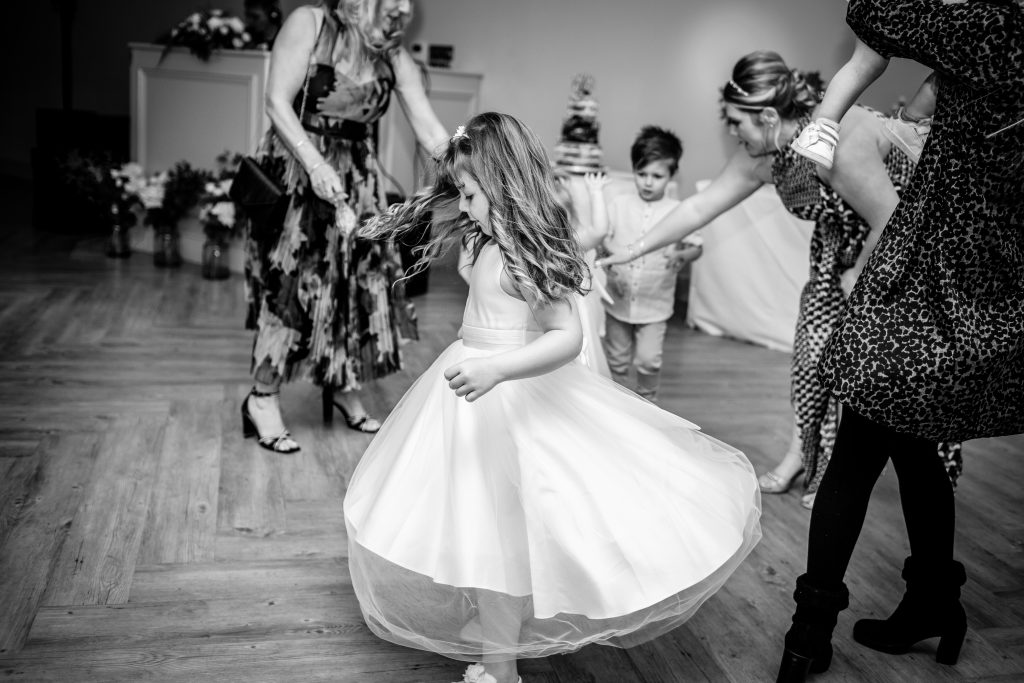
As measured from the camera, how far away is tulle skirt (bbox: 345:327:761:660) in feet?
5.14

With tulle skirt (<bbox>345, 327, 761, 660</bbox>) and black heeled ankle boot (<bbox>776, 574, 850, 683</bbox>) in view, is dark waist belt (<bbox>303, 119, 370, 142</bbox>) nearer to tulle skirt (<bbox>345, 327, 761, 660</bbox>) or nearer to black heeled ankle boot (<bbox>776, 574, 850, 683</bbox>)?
tulle skirt (<bbox>345, 327, 761, 660</bbox>)

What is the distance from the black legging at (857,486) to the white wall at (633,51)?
529 cm

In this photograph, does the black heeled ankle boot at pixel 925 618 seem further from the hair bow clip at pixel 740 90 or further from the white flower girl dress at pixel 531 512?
the hair bow clip at pixel 740 90

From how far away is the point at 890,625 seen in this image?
1.96m

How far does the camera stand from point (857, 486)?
1670mm

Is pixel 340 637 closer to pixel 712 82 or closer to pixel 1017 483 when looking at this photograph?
pixel 1017 483

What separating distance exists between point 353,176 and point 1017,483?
2311 millimetres

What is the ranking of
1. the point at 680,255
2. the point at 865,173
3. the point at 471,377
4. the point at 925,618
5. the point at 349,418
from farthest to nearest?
the point at 680,255, the point at 349,418, the point at 865,173, the point at 925,618, the point at 471,377

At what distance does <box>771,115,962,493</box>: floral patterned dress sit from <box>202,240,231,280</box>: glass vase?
3.54 metres

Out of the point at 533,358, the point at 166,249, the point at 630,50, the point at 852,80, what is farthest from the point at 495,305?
the point at 630,50

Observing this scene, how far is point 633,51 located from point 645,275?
4.06 metres

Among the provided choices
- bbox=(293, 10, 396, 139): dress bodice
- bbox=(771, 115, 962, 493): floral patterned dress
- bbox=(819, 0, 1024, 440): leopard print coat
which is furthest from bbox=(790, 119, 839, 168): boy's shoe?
bbox=(293, 10, 396, 139): dress bodice

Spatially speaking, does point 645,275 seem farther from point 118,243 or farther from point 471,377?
point 118,243

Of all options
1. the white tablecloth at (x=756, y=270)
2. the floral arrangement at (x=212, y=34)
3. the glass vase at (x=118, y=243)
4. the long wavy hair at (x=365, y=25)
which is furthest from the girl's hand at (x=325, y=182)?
the glass vase at (x=118, y=243)
